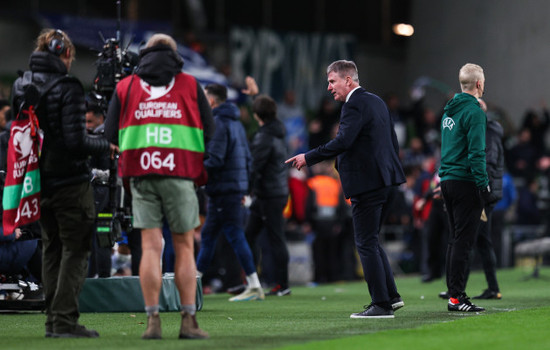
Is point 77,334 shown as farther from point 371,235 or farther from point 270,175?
point 270,175

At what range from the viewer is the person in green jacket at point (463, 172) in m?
9.16

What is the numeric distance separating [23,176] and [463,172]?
3.82 meters

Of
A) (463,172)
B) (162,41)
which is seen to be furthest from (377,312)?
(162,41)

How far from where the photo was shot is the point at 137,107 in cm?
714

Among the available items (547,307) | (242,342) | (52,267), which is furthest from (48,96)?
(547,307)

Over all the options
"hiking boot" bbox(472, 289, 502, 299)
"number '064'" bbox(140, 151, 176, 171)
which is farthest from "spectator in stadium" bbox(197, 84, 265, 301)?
"number '064'" bbox(140, 151, 176, 171)

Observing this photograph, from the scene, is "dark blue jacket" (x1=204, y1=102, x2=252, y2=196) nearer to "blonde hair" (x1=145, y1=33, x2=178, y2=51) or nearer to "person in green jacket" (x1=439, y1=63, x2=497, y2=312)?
"person in green jacket" (x1=439, y1=63, x2=497, y2=312)

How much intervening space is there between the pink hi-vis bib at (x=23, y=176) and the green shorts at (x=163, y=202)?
710 millimetres

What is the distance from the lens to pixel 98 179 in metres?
9.97

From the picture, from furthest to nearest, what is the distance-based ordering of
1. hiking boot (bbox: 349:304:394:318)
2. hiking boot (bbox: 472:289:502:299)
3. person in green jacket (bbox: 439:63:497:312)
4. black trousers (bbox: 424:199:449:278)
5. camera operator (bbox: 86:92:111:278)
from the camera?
1. black trousers (bbox: 424:199:449:278)
2. hiking boot (bbox: 472:289:502:299)
3. camera operator (bbox: 86:92:111:278)
4. person in green jacket (bbox: 439:63:497:312)
5. hiking boot (bbox: 349:304:394:318)

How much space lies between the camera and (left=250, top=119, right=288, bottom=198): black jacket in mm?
12356

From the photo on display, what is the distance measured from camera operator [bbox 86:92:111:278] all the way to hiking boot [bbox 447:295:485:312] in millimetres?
3310

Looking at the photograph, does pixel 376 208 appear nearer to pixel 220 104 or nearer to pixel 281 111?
pixel 220 104

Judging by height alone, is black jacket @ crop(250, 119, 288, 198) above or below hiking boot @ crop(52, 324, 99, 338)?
above
